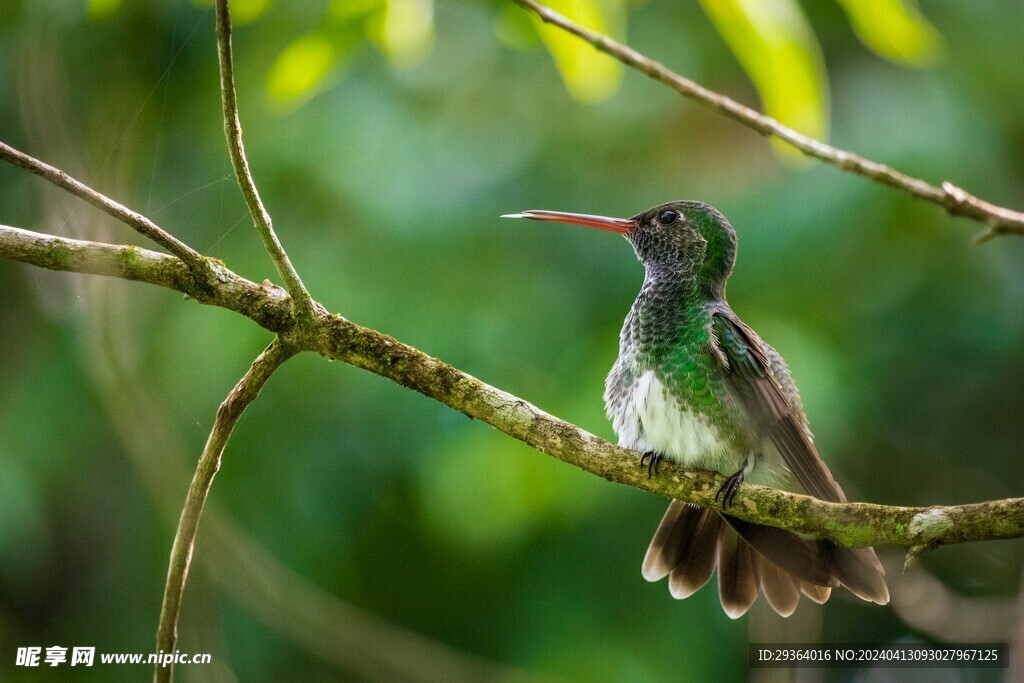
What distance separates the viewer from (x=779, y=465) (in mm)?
3334

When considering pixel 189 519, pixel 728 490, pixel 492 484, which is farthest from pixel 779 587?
pixel 189 519

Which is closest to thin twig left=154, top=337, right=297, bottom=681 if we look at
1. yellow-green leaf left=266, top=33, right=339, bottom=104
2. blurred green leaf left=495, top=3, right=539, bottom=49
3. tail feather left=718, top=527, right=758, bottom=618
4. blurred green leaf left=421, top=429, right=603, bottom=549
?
yellow-green leaf left=266, top=33, right=339, bottom=104

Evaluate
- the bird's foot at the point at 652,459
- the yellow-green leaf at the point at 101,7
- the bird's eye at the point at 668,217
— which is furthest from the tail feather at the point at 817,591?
the yellow-green leaf at the point at 101,7

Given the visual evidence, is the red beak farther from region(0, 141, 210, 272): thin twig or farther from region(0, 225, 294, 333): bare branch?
region(0, 141, 210, 272): thin twig

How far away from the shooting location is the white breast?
10.2 feet

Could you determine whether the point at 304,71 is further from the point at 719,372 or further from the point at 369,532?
the point at 369,532

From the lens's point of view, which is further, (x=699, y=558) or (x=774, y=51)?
(x=699, y=558)

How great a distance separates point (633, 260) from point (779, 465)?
7.78 feet

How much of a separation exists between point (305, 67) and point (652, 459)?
1450 mm

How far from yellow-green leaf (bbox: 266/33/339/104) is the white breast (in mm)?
1538

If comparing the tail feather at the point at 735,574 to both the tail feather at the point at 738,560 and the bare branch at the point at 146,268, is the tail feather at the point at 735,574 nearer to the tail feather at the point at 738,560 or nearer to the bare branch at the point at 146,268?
A: the tail feather at the point at 738,560

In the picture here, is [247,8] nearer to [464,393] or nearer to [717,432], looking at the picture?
[464,393]

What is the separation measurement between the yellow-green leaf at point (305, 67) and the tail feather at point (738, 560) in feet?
6.13

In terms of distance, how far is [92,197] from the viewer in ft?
6.82
